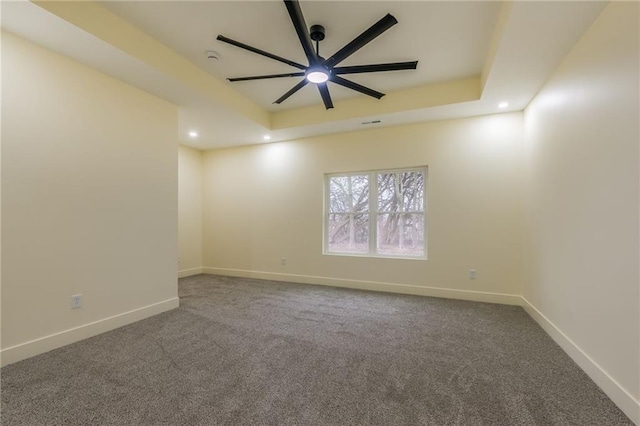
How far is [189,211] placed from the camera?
5.52 meters

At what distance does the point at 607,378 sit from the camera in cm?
179

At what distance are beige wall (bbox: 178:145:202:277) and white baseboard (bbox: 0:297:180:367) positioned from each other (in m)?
2.16

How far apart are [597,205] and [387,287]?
2.78 meters

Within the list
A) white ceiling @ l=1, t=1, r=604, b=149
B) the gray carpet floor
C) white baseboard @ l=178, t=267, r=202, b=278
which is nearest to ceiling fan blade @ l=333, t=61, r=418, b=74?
white ceiling @ l=1, t=1, r=604, b=149

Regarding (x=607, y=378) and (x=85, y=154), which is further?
(x=85, y=154)

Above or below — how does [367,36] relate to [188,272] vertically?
above

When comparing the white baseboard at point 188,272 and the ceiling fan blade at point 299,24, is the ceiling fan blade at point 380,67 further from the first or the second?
the white baseboard at point 188,272

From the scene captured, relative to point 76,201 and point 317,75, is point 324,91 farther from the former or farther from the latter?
point 76,201

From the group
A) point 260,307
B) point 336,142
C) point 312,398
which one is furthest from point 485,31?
point 260,307

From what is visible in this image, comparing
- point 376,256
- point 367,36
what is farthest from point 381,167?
point 367,36

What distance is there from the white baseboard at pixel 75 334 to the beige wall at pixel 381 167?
217 centimetres

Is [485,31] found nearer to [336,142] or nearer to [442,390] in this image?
[336,142]

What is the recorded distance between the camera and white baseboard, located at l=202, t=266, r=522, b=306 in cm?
374

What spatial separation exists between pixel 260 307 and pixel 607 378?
10.3 ft
